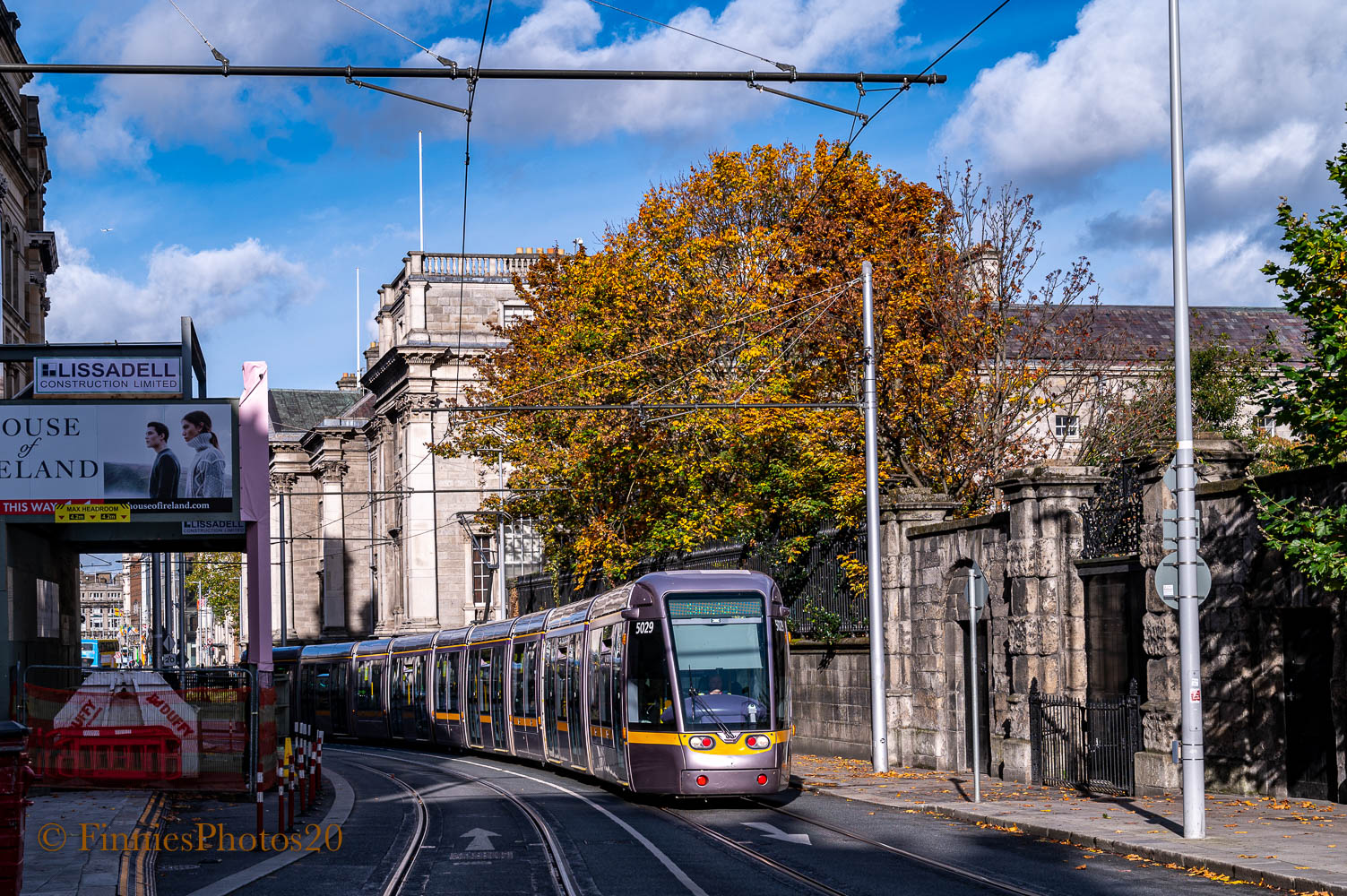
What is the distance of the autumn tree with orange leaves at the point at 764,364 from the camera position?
34.6 metres

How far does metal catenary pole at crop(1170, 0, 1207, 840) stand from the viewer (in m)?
16.0

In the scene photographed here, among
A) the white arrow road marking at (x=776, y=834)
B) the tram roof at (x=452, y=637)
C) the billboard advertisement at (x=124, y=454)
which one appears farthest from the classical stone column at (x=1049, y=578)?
the tram roof at (x=452, y=637)

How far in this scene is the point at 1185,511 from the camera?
55.0ft

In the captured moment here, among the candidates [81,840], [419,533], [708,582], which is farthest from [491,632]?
[419,533]

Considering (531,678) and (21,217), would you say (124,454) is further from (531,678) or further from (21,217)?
(21,217)

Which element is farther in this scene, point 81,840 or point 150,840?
point 150,840

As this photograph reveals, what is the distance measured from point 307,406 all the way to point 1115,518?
93205 mm

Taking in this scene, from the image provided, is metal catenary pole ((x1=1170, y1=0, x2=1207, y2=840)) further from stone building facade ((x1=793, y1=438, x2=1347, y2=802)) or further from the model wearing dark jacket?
the model wearing dark jacket

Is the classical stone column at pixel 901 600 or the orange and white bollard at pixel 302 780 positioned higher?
the classical stone column at pixel 901 600

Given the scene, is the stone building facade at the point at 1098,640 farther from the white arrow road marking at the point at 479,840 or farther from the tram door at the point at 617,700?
the white arrow road marking at the point at 479,840

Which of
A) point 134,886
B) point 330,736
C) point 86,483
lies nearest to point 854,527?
point 86,483

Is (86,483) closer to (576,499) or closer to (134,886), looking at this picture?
(134,886)

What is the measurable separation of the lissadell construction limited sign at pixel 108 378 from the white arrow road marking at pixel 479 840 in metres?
9.89

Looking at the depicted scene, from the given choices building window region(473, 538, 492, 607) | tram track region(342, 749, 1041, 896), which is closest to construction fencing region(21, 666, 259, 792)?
tram track region(342, 749, 1041, 896)
